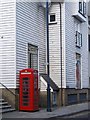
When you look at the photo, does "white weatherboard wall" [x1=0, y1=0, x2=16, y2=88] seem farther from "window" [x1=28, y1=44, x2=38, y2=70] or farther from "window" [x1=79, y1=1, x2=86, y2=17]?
"window" [x1=79, y1=1, x2=86, y2=17]

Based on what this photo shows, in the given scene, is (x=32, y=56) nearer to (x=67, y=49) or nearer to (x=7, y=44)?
(x=7, y=44)

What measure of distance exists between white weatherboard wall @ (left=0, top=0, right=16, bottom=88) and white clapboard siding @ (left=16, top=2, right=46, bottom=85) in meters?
0.38

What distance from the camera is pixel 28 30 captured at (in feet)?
68.2

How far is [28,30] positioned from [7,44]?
235 cm

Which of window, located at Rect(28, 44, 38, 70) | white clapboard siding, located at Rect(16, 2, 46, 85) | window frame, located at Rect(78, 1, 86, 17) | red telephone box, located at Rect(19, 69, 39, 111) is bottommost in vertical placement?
red telephone box, located at Rect(19, 69, 39, 111)

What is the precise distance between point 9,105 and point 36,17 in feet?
21.3

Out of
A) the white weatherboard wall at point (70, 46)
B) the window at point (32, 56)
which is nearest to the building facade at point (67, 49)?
the white weatherboard wall at point (70, 46)

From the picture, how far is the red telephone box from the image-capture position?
18094 mm

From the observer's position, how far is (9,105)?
1828cm

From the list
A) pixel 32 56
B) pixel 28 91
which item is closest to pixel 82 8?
pixel 32 56

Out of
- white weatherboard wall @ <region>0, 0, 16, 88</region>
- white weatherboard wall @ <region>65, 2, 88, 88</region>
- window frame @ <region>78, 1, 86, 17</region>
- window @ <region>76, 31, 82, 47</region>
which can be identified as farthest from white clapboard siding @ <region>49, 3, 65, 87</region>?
white weatherboard wall @ <region>0, 0, 16, 88</region>

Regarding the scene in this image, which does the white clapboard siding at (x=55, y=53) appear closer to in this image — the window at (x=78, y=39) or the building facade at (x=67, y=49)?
the building facade at (x=67, y=49)

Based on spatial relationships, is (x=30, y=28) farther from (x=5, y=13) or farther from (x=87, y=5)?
(x=87, y=5)

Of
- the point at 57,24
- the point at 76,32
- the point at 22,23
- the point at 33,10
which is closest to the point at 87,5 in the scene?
the point at 76,32
